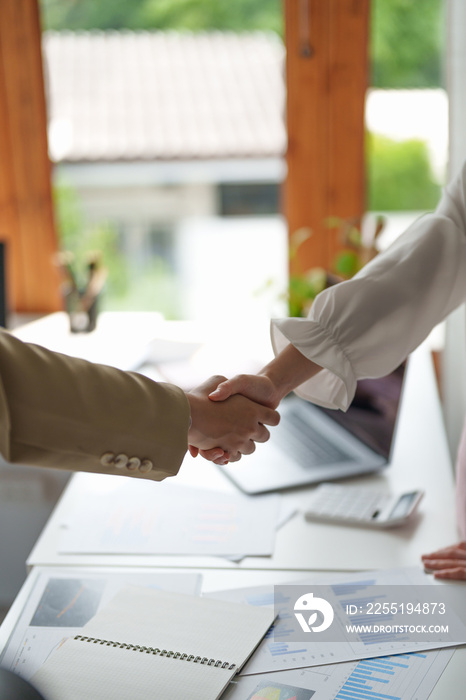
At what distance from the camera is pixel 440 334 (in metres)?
2.37

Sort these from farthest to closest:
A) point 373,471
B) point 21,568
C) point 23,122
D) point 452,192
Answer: point 23,122, point 373,471, point 21,568, point 452,192

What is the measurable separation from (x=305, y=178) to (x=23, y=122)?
91 centimetres

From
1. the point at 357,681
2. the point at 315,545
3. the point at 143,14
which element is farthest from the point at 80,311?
the point at 357,681

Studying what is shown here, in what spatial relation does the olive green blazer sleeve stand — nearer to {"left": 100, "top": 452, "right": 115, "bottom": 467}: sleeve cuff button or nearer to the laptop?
{"left": 100, "top": 452, "right": 115, "bottom": 467}: sleeve cuff button

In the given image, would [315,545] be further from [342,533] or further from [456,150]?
[456,150]

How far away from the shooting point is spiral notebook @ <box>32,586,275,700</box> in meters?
0.86

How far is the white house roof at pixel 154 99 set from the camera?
2.30 m

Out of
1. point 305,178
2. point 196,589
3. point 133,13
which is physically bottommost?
point 196,589

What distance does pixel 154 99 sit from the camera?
234 centimetres

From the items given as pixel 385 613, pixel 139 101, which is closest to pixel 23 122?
pixel 139 101

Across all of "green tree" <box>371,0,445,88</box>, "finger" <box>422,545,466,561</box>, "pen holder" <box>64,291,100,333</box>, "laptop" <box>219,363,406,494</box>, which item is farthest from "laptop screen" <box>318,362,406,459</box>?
"green tree" <box>371,0,445,88</box>

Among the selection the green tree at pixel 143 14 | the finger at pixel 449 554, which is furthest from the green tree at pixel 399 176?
the finger at pixel 449 554

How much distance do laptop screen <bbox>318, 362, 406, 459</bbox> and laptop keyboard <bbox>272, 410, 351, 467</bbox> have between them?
63 mm

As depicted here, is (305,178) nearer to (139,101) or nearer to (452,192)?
(139,101)
